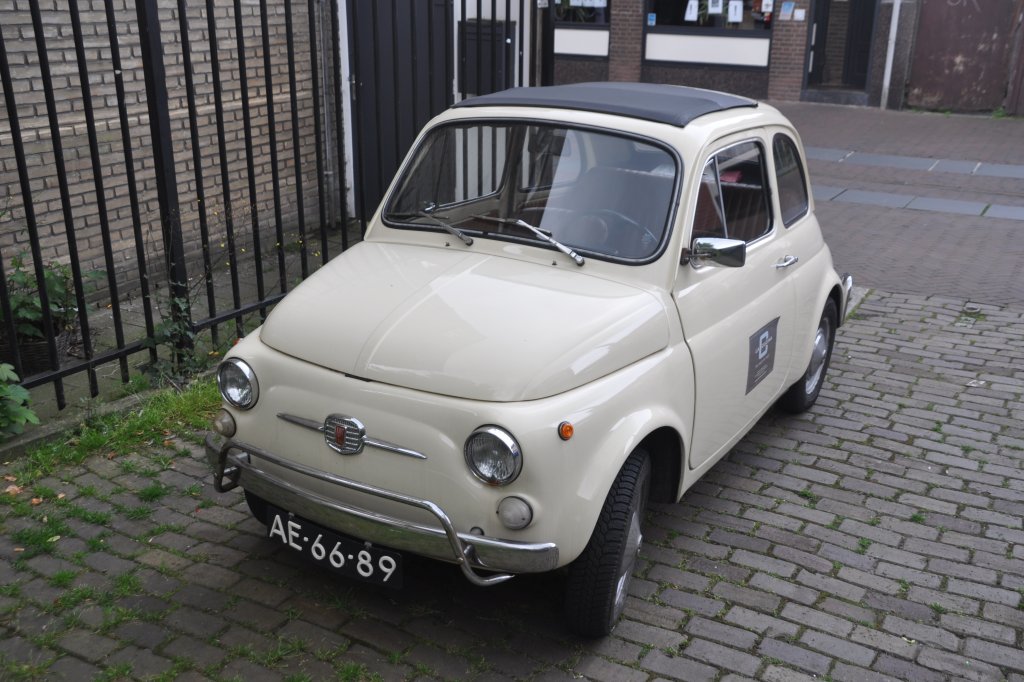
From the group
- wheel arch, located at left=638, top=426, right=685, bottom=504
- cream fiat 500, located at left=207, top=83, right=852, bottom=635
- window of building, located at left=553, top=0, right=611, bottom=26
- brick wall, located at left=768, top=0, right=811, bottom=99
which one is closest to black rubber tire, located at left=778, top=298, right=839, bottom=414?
cream fiat 500, located at left=207, top=83, right=852, bottom=635

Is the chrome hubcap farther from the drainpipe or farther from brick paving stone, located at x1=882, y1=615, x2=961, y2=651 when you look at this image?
the drainpipe

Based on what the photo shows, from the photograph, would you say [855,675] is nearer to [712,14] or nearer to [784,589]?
[784,589]

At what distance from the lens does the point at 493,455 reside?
3254 millimetres

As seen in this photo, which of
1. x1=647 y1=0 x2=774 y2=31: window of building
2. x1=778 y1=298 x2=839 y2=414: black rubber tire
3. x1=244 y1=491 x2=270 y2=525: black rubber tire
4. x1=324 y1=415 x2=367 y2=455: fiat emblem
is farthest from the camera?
x1=647 y1=0 x2=774 y2=31: window of building

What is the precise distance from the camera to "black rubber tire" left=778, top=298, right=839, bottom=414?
570cm

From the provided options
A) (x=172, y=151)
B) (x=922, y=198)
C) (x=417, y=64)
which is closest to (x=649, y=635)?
(x=172, y=151)

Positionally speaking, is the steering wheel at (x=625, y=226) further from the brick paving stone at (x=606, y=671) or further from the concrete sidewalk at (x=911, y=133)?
the concrete sidewalk at (x=911, y=133)

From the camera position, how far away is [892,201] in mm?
11688

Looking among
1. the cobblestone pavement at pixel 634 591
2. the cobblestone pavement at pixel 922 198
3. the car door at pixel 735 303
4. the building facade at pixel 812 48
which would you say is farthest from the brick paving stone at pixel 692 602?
the building facade at pixel 812 48

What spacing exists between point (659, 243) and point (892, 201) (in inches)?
345

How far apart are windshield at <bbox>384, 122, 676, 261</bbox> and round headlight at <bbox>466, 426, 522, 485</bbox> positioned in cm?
115

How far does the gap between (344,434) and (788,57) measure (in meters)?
18.3

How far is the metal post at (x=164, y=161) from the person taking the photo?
5.37m

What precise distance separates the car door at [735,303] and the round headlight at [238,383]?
1.76 m
